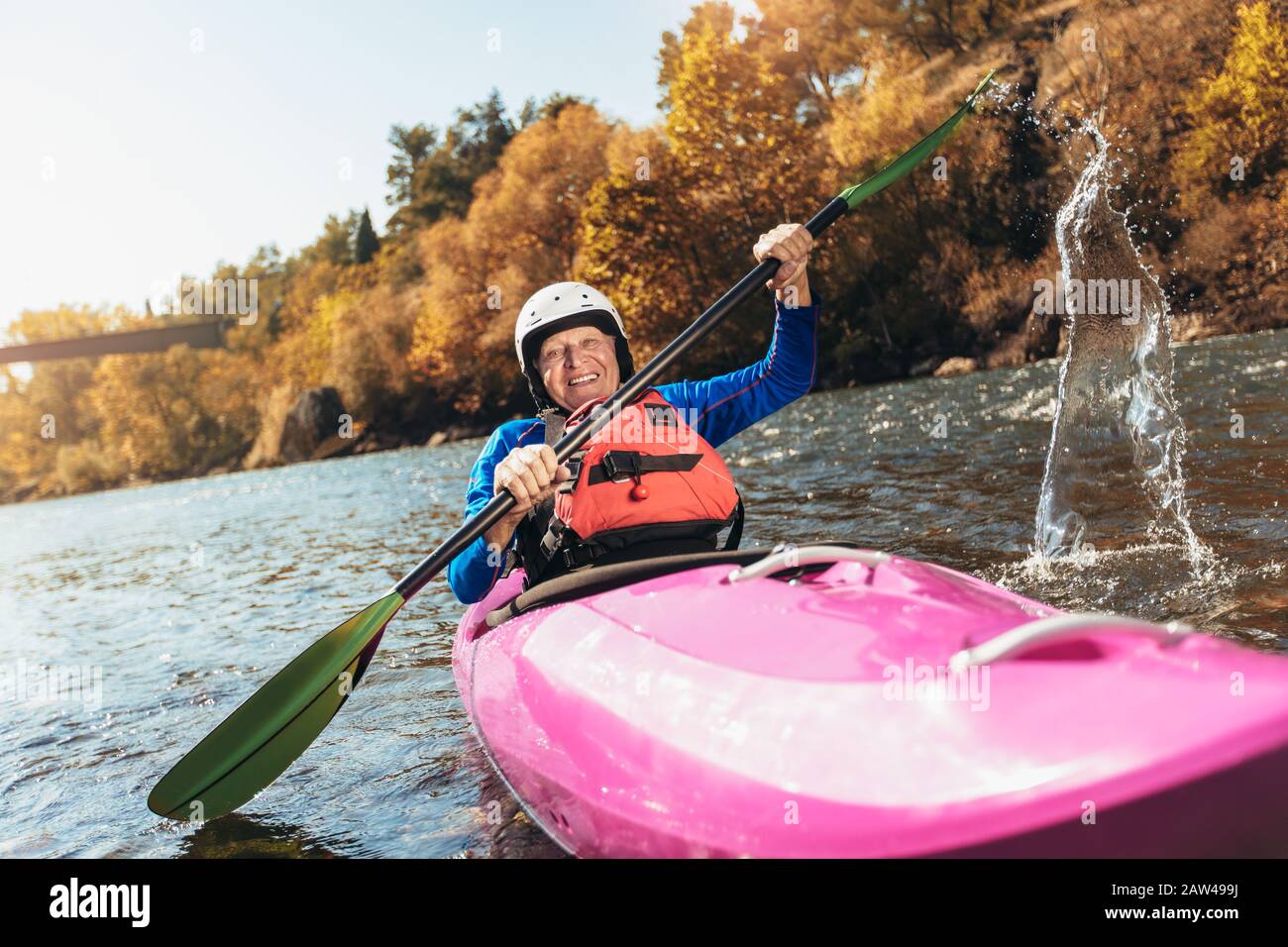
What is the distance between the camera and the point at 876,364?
23969 millimetres

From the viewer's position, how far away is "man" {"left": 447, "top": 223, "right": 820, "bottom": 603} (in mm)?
2949

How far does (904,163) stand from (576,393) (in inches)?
69.4

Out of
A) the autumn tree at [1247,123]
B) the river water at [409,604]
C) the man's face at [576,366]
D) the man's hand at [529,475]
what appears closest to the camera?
the man's hand at [529,475]

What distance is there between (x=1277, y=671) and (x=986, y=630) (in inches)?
17.7

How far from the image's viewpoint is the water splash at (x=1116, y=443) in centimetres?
495

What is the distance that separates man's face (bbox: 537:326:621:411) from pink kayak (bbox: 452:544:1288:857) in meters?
1.11

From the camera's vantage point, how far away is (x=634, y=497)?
9.57 feet

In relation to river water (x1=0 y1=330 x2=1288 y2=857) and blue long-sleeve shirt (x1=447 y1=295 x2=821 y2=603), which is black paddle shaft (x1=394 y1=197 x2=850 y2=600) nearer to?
blue long-sleeve shirt (x1=447 y1=295 x2=821 y2=603)

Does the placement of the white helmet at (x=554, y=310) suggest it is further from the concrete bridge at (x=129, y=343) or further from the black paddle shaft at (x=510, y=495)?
the concrete bridge at (x=129, y=343)

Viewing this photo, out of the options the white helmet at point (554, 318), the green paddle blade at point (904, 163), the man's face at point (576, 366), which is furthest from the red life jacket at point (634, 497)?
the green paddle blade at point (904, 163)

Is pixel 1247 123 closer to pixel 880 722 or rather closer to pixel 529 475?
pixel 529 475

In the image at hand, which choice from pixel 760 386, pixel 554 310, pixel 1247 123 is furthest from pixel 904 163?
pixel 1247 123
